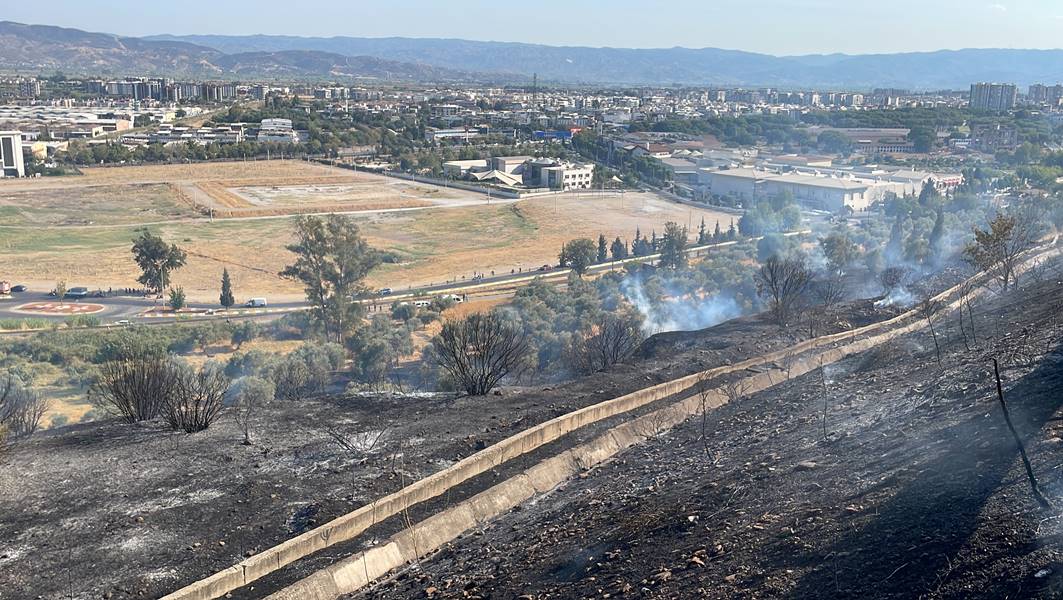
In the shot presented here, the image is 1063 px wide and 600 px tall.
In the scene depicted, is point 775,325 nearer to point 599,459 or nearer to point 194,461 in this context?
point 599,459

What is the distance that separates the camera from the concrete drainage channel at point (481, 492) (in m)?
10.1

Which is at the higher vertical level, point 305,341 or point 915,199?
point 915,199

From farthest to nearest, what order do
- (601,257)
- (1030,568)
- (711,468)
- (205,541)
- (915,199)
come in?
(915,199)
(601,257)
(711,468)
(205,541)
(1030,568)

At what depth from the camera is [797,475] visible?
11148 millimetres

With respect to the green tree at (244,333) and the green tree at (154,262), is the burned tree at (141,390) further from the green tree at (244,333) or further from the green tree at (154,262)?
the green tree at (154,262)

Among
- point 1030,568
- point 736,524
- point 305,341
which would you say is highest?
point 1030,568

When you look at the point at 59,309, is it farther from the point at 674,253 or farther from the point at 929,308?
the point at 929,308

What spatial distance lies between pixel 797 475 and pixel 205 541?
6974 millimetres

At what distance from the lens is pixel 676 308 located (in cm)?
3036

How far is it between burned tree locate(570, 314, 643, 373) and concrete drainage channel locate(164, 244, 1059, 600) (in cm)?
363

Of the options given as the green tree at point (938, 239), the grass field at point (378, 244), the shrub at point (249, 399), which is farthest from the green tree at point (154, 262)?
the green tree at point (938, 239)

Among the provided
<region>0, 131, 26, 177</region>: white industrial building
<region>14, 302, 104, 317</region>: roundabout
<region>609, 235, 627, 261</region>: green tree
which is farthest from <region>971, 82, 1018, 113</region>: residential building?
<region>14, 302, 104, 317</region>: roundabout

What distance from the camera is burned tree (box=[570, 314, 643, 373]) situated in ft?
69.2

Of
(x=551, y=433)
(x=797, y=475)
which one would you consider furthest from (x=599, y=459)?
(x=797, y=475)
